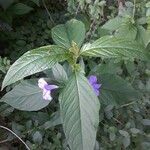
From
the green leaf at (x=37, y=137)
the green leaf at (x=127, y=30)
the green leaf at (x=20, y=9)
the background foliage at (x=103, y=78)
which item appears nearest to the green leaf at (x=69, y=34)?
the background foliage at (x=103, y=78)

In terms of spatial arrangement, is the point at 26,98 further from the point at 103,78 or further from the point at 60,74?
the point at 103,78

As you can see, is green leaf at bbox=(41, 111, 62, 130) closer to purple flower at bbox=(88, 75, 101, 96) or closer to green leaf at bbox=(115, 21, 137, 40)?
purple flower at bbox=(88, 75, 101, 96)

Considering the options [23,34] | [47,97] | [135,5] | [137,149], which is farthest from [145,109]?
[23,34]

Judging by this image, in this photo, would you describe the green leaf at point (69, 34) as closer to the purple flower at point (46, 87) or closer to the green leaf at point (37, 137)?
the purple flower at point (46, 87)

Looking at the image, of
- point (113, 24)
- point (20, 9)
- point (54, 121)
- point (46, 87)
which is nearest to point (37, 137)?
point (54, 121)

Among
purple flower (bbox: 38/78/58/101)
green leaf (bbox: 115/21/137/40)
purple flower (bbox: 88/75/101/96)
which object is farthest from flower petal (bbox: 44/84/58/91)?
green leaf (bbox: 115/21/137/40)

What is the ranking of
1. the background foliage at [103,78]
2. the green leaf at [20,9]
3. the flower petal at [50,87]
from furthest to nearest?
the green leaf at [20,9] < the background foliage at [103,78] < the flower petal at [50,87]

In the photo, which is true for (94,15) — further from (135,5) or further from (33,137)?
(33,137)
